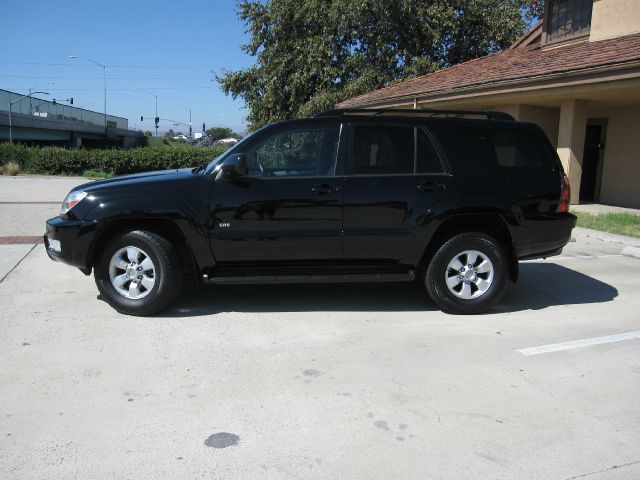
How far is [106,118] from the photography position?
2911 inches

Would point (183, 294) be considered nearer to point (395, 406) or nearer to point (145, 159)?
point (395, 406)

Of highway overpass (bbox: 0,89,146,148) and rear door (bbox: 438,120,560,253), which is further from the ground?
highway overpass (bbox: 0,89,146,148)

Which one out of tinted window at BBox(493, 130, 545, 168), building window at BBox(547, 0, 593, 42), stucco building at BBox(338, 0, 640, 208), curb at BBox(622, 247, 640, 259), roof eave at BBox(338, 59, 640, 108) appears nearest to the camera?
tinted window at BBox(493, 130, 545, 168)

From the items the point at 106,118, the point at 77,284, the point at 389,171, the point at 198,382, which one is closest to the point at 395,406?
the point at 198,382

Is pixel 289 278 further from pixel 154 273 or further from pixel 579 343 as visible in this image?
pixel 579 343

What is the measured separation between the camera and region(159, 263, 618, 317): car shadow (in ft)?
18.6

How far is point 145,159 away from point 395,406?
2764 centimetres

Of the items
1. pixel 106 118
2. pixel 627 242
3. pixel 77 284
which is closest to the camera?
pixel 77 284

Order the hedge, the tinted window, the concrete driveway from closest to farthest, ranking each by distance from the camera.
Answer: the concrete driveway, the tinted window, the hedge

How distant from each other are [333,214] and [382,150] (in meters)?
0.82

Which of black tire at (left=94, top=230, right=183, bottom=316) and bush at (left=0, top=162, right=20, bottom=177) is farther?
bush at (left=0, top=162, right=20, bottom=177)

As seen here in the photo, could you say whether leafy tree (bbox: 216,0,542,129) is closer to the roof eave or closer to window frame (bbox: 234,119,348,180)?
the roof eave

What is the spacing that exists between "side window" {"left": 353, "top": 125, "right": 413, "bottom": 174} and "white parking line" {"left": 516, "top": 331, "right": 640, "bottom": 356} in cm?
196

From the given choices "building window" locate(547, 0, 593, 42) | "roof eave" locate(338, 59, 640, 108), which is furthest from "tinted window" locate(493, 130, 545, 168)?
"building window" locate(547, 0, 593, 42)
